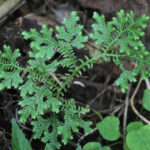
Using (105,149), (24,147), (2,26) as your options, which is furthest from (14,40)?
(105,149)

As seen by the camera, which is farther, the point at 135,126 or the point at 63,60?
the point at 135,126

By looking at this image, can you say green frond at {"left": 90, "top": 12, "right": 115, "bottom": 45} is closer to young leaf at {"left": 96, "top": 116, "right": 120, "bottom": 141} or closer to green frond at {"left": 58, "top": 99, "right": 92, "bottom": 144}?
green frond at {"left": 58, "top": 99, "right": 92, "bottom": 144}

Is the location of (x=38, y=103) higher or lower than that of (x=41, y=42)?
lower

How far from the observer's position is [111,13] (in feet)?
10.0

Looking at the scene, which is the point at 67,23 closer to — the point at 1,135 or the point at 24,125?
the point at 24,125

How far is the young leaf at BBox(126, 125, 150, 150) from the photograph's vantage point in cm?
247

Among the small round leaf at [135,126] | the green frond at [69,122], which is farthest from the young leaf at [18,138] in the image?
the small round leaf at [135,126]

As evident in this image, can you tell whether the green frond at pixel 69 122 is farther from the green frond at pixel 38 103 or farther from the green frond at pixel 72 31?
the green frond at pixel 72 31

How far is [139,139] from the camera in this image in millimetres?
2504

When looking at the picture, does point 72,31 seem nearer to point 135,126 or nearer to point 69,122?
point 69,122

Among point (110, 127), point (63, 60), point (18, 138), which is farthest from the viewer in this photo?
point (110, 127)

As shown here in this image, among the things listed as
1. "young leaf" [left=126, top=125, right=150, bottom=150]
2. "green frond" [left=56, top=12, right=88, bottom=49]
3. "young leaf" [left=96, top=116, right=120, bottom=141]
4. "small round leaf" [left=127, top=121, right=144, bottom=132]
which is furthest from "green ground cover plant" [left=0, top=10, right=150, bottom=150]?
"small round leaf" [left=127, top=121, right=144, bottom=132]

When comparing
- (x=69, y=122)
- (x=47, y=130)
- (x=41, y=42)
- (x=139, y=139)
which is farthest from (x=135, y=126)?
(x=41, y=42)

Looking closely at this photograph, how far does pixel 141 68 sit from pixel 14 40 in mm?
1565
